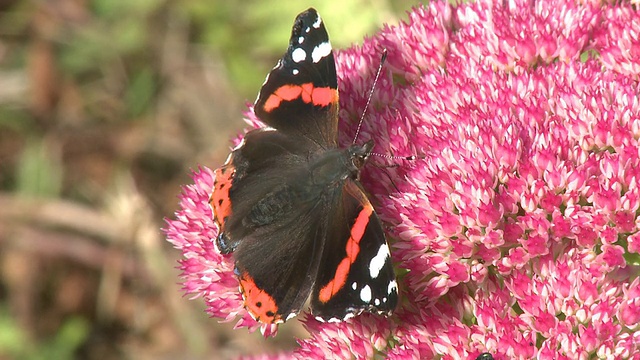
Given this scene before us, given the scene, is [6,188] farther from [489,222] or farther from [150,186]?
[489,222]

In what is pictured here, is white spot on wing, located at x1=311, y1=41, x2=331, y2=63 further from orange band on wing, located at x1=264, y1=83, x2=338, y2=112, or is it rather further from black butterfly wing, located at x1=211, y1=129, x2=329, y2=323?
black butterfly wing, located at x1=211, y1=129, x2=329, y2=323

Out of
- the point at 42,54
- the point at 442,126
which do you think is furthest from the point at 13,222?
the point at 442,126

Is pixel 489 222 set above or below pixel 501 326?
above

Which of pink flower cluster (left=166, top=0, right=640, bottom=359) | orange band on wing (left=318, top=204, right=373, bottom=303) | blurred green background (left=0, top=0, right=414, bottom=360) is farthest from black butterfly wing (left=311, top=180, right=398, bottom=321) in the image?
blurred green background (left=0, top=0, right=414, bottom=360)

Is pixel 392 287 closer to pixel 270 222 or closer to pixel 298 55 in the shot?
pixel 270 222

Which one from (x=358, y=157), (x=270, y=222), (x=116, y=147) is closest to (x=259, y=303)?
(x=270, y=222)

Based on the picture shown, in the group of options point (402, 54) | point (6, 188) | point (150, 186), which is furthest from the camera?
point (150, 186)
